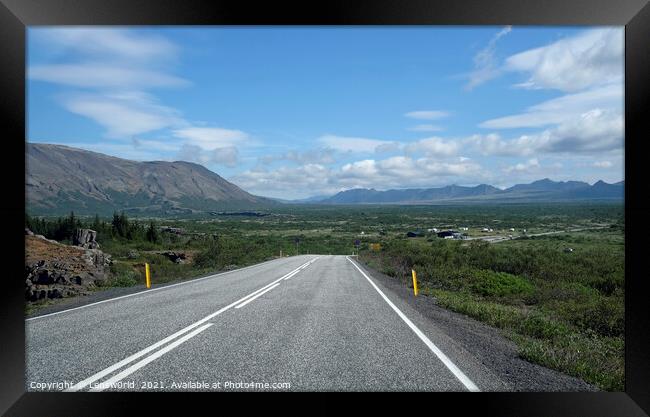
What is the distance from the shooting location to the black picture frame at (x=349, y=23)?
5.52 m

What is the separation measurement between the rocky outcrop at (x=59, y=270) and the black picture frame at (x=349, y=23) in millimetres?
10656

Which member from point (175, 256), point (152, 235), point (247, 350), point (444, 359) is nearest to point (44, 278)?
point (247, 350)

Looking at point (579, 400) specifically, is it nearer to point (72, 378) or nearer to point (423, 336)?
point (423, 336)

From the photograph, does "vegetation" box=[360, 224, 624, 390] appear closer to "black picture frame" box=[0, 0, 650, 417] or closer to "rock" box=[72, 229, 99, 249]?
"black picture frame" box=[0, 0, 650, 417]

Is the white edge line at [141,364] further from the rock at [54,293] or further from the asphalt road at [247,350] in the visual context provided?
the rock at [54,293]

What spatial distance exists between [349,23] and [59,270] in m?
16.6

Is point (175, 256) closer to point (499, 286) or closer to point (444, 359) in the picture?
point (499, 286)

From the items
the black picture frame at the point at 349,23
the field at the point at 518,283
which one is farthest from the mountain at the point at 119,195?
the black picture frame at the point at 349,23

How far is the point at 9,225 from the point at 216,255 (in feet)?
105

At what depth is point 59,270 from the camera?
1848 cm

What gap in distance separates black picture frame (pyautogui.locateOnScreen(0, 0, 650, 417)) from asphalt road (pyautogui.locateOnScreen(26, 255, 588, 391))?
1.03ft

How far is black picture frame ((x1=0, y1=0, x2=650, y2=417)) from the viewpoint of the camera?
5.52 meters

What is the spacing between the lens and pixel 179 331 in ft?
29.2

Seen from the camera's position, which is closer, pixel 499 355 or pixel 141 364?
pixel 141 364
